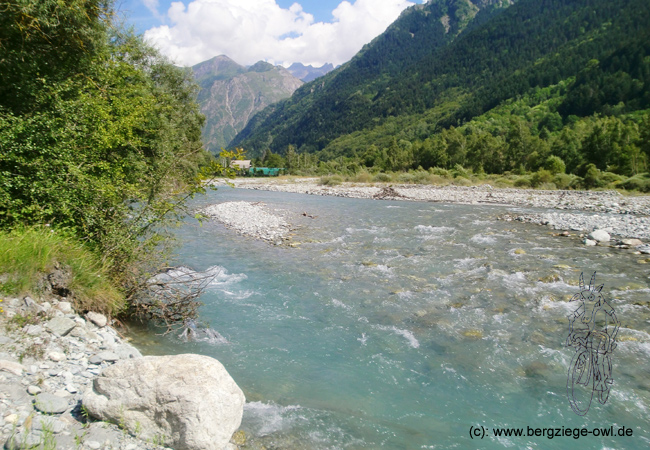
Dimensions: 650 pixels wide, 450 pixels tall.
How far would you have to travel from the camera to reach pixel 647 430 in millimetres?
5020

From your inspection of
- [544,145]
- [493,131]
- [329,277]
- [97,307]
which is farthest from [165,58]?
[493,131]

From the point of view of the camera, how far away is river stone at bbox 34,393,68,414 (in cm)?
366

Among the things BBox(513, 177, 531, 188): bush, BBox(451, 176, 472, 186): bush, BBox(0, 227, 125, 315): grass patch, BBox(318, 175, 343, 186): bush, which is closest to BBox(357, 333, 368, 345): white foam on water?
BBox(0, 227, 125, 315): grass patch

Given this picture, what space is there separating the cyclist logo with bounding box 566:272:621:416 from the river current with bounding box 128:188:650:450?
13 cm

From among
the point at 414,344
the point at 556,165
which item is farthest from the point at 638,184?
the point at 414,344

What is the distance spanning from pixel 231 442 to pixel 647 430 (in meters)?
6.05

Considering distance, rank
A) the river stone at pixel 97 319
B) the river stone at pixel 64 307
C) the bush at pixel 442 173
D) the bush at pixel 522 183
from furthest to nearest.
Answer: the bush at pixel 442 173, the bush at pixel 522 183, the river stone at pixel 97 319, the river stone at pixel 64 307

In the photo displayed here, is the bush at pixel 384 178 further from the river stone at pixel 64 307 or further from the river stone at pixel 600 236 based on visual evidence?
the river stone at pixel 64 307

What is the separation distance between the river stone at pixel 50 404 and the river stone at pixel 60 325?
5.10ft

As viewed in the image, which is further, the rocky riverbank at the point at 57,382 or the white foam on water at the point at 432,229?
the white foam on water at the point at 432,229

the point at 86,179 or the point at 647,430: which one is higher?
the point at 86,179

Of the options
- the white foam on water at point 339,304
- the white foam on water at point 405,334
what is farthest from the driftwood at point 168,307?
the white foam on water at point 405,334

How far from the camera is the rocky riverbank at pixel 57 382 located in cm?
340

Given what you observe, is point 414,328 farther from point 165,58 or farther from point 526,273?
point 165,58
